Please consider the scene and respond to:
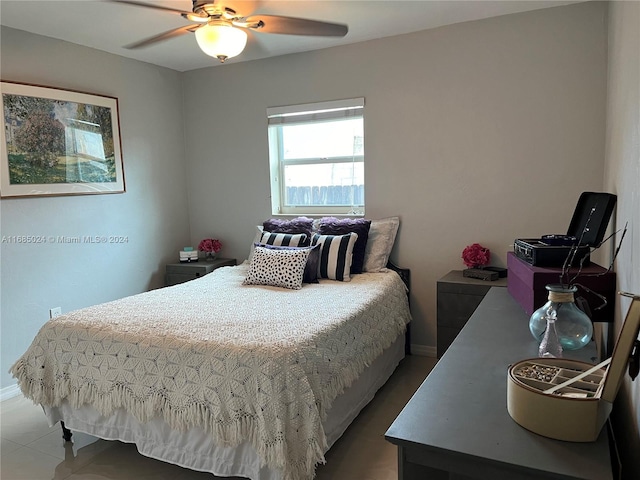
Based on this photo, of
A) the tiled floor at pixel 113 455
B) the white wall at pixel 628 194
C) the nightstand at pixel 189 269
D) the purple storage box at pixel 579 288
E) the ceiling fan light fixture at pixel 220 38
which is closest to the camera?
the white wall at pixel 628 194

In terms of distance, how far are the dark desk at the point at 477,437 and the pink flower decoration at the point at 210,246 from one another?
10.0 feet

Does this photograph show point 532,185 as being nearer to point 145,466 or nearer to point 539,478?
point 539,478

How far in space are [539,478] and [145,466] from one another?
1.94 metres

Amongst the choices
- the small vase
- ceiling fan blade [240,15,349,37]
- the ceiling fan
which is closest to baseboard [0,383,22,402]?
the ceiling fan

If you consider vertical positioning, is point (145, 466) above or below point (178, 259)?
below

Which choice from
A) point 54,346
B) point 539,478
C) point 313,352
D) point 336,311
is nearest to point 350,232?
point 336,311

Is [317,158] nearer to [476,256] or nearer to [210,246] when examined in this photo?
[210,246]

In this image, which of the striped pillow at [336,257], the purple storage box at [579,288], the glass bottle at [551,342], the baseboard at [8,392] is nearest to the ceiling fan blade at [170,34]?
the striped pillow at [336,257]

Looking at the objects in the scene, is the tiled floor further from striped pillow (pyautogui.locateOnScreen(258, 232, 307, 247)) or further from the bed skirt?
striped pillow (pyautogui.locateOnScreen(258, 232, 307, 247))

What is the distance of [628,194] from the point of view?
1.46m

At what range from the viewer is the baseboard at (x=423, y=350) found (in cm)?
348

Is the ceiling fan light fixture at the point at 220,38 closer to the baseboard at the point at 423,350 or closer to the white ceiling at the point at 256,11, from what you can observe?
the white ceiling at the point at 256,11

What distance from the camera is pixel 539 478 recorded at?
0.88 metres

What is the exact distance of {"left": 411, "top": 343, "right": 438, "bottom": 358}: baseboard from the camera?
348 centimetres
